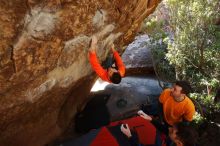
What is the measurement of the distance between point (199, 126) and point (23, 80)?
18.0 ft

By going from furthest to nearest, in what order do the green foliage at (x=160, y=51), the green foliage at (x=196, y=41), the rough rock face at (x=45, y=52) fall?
the green foliage at (x=160, y=51) < the green foliage at (x=196, y=41) < the rough rock face at (x=45, y=52)

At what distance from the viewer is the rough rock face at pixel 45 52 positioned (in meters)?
4.50

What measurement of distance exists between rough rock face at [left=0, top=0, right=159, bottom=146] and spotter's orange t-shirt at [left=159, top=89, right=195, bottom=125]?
1679 mm

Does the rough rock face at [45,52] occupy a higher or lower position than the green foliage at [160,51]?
higher

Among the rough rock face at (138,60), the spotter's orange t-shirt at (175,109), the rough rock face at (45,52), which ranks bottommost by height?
the rough rock face at (138,60)

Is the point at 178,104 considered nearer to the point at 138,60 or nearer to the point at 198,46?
the point at 198,46

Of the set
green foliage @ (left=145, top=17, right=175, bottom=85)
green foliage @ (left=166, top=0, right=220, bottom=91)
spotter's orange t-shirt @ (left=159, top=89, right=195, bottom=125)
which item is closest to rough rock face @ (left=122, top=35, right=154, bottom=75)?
green foliage @ (left=145, top=17, right=175, bottom=85)

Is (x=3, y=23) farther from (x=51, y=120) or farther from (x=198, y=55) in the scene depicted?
(x=198, y=55)

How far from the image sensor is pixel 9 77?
4.84 metres

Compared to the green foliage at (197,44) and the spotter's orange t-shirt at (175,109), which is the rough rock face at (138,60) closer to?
the green foliage at (197,44)

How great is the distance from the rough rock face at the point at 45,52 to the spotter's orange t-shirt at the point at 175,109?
168 cm

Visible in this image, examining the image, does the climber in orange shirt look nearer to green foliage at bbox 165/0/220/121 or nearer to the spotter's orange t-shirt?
the spotter's orange t-shirt

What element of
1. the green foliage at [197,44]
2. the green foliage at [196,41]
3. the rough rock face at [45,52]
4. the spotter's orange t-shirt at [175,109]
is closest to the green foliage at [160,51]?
the green foliage at [197,44]

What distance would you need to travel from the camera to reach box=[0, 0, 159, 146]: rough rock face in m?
4.50
